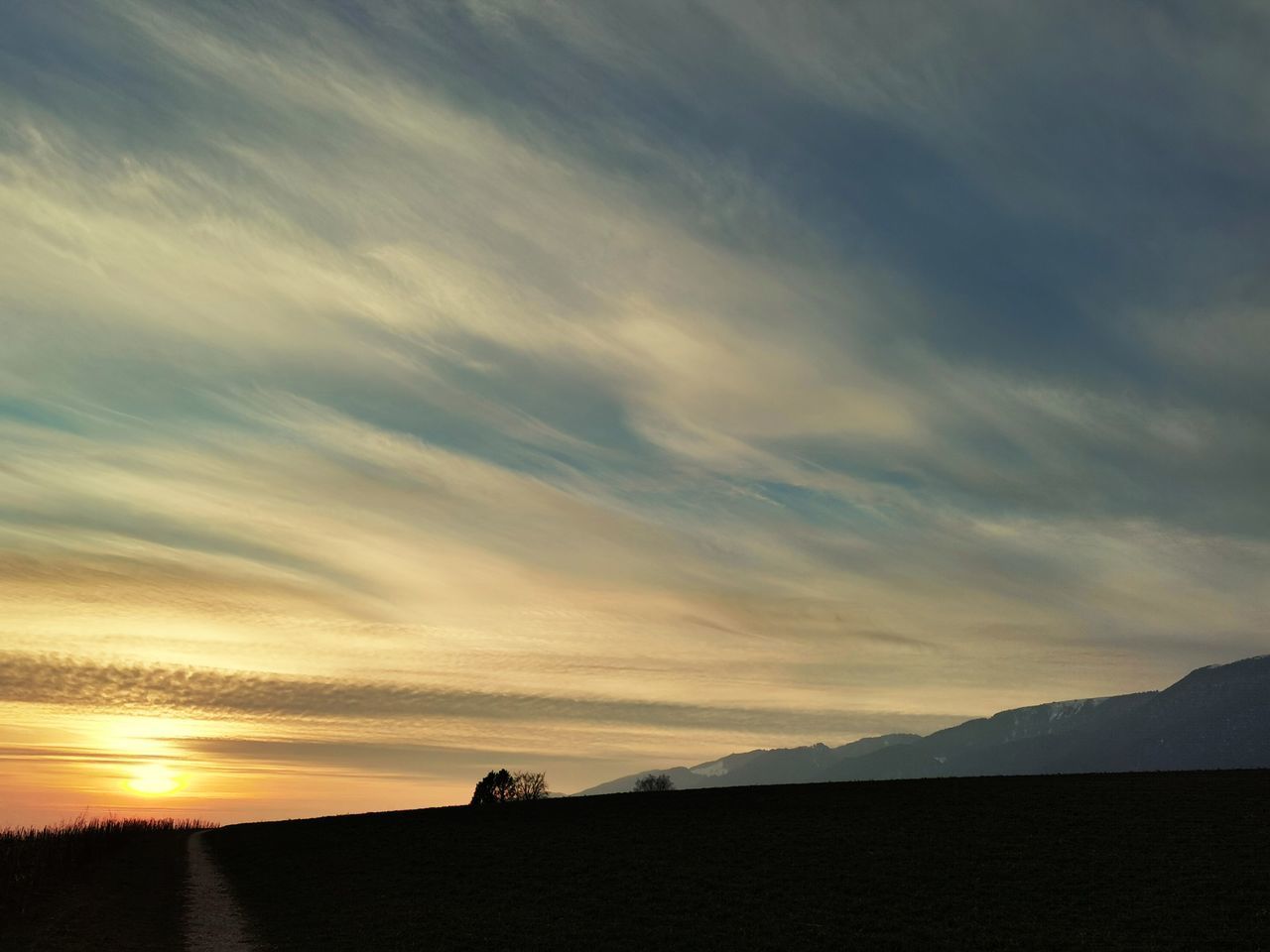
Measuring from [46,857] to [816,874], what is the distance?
145 ft

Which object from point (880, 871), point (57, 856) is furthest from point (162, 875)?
point (880, 871)

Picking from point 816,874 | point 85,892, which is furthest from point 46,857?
point 816,874

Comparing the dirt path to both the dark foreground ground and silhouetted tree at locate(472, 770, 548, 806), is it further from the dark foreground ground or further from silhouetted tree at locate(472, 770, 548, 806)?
silhouetted tree at locate(472, 770, 548, 806)

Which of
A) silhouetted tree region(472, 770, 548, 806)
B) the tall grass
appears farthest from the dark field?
silhouetted tree region(472, 770, 548, 806)

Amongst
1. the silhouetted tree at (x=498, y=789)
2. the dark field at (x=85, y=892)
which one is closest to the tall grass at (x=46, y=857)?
the dark field at (x=85, y=892)

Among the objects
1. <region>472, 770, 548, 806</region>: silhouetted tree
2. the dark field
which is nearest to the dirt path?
the dark field

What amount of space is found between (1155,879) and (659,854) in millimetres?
26163

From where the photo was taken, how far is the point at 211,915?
43.0m

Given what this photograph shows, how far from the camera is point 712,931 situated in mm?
37219

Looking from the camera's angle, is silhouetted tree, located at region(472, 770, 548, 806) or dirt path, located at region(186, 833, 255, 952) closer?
dirt path, located at region(186, 833, 255, 952)

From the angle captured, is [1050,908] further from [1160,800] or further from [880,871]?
[1160,800]

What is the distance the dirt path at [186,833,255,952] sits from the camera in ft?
119

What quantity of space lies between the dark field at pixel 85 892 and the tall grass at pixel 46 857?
→ 0.14 feet

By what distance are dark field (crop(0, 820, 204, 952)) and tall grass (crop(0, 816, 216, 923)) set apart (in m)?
0.04
